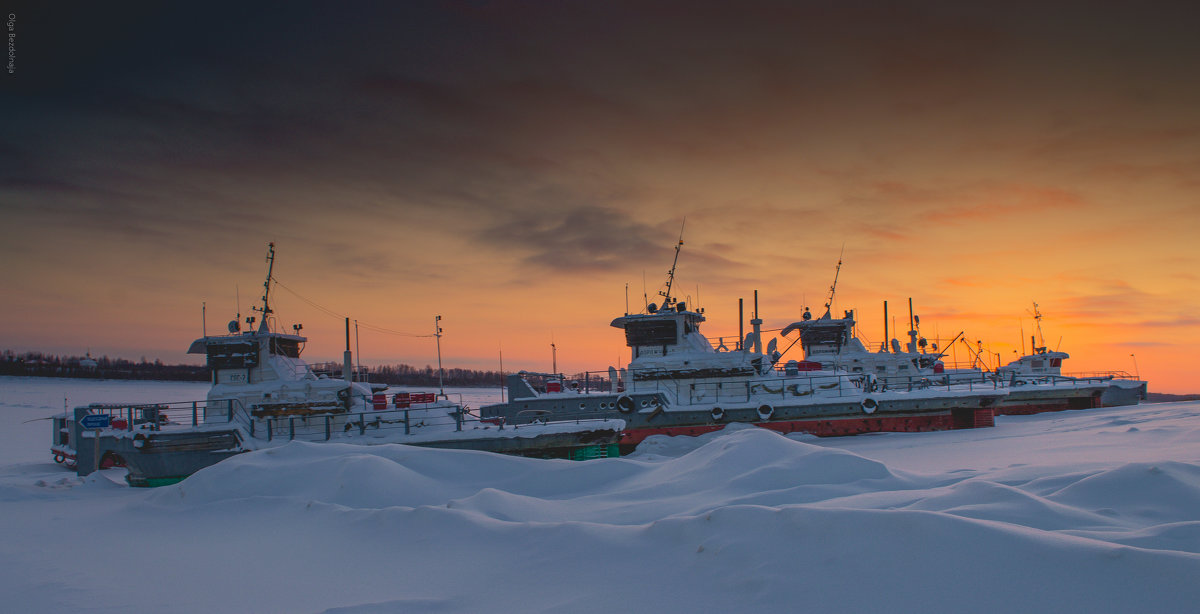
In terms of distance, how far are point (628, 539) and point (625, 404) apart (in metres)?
18.8

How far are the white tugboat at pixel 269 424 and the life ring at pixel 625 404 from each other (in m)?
4.75

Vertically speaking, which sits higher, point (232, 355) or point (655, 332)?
point (655, 332)

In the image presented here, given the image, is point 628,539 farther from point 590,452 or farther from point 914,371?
Answer: point 914,371

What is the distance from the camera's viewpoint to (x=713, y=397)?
26047mm

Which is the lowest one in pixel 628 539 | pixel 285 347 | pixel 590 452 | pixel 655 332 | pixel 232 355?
pixel 590 452

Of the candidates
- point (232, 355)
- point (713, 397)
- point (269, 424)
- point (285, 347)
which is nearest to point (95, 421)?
point (232, 355)

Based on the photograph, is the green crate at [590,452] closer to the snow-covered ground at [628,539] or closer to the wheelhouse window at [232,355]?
the snow-covered ground at [628,539]

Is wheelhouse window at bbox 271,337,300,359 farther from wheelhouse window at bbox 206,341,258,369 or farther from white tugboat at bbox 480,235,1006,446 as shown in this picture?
white tugboat at bbox 480,235,1006,446

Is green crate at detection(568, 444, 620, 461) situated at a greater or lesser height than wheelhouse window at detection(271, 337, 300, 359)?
lesser

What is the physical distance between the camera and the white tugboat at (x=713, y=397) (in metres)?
24.7

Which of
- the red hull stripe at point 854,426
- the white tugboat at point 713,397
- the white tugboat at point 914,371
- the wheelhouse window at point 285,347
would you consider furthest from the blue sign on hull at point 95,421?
the white tugboat at point 914,371

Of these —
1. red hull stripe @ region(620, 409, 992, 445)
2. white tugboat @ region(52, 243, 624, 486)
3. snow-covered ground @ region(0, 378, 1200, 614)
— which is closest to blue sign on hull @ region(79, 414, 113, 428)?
white tugboat @ region(52, 243, 624, 486)

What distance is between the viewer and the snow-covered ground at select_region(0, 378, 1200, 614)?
426 centimetres

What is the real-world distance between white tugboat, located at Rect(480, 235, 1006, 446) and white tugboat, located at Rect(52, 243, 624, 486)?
199 inches
